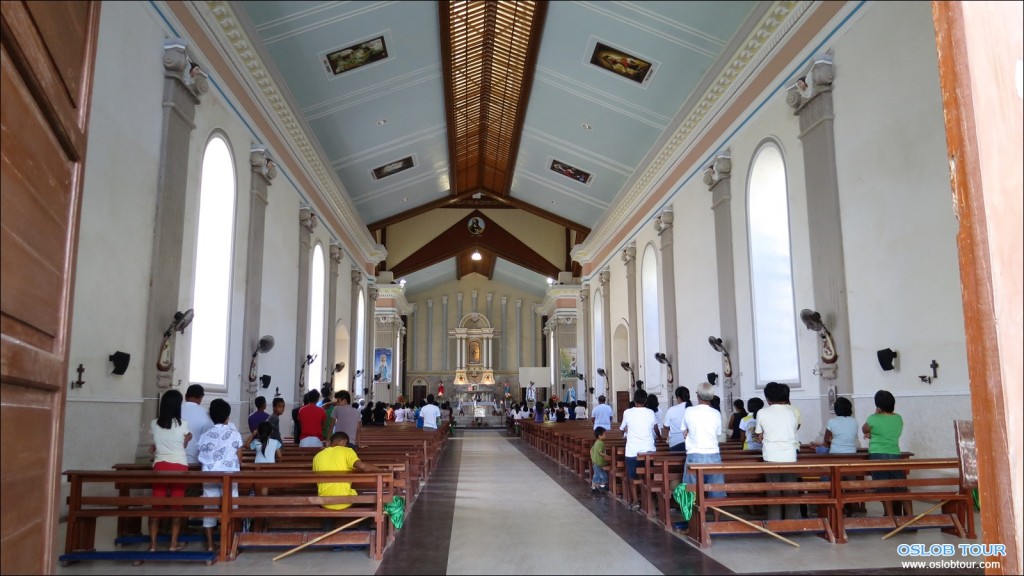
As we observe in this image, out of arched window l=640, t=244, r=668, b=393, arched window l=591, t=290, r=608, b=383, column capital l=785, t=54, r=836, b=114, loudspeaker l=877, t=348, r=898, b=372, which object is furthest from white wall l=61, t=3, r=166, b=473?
arched window l=591, t=290, r=608, b=383

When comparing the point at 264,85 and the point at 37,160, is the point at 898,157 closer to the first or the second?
the point at 37,160

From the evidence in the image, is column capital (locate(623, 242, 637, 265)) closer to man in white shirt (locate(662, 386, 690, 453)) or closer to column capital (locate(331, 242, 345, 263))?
column capital (locate(331, 242, 345, 263))

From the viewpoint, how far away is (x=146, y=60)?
25.8ft

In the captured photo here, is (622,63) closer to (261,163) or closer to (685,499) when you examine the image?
(261,163)

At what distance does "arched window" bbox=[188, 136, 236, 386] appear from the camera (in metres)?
10.2

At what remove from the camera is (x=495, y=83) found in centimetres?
1644

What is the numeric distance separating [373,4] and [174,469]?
26.7 ft

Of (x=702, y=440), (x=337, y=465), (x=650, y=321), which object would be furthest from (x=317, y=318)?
(x=702, y=440)

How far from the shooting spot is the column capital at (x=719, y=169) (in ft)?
40.9

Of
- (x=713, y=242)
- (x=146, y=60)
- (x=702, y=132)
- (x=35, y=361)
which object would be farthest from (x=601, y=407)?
(x=35, y=361)

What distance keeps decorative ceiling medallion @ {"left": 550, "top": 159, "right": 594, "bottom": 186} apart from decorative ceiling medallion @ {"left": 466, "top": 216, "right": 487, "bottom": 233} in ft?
31.3

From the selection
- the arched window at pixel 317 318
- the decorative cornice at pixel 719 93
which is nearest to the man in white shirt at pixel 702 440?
the decorative cornice at pixel 719 93

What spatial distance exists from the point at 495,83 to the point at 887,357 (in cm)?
1111

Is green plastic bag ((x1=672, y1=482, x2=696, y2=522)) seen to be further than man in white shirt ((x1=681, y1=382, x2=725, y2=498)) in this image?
No
